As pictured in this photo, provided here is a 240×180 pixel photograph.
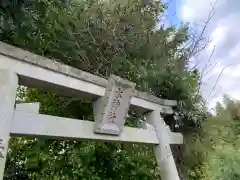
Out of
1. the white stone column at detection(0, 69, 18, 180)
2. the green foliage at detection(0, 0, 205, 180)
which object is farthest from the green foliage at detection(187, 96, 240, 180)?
the white stone column at detection(0, 69, 18, 180)

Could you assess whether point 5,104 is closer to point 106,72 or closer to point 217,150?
point 106,72

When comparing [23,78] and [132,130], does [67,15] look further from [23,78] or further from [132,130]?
[23,78]

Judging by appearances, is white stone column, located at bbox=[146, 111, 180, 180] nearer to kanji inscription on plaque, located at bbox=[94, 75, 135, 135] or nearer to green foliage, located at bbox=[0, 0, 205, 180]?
green foliage, located at bbox=[0, 0, 205, 180]

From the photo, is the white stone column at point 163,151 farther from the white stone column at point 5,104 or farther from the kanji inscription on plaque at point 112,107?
the white stone column at point 5,104

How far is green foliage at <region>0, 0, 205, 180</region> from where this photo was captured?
295 cm

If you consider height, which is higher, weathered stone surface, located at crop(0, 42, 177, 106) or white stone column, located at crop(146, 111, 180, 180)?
weathered stone surface, located at crop(0, 42, 177, 106)

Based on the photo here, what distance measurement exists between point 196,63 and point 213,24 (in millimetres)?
535

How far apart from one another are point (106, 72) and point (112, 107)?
844mm

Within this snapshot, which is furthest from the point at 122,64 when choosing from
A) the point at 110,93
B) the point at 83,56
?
the point at 110,93

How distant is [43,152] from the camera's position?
3.14m

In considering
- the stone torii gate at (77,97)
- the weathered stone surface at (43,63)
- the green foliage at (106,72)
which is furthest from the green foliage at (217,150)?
the weathered stone surface at (43,63)

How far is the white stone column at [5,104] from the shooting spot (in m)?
1.47

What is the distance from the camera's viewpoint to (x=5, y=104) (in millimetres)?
1513

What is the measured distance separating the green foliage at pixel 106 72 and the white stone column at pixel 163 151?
1.05ft
